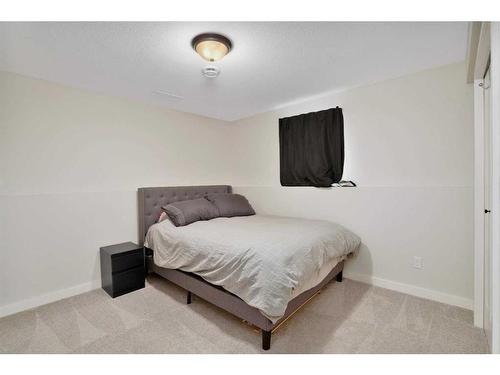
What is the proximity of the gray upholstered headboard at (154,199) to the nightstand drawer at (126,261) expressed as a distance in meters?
0.38

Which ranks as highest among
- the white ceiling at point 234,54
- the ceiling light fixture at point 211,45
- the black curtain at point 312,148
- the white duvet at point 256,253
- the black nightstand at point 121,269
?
the white ceiling at point 234,54

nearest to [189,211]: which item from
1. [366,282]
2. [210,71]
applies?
[210,71]

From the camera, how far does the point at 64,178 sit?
241cm

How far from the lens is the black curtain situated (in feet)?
9.31

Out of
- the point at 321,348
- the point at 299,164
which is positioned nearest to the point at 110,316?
the point at 321,348

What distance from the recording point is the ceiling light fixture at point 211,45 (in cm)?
162

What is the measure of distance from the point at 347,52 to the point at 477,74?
1.03m

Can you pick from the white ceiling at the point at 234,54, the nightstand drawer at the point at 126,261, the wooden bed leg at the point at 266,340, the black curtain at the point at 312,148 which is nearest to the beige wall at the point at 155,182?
the black curtain at the point at 312,148

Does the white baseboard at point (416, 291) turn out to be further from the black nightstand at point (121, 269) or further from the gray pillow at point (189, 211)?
the black nightstand at point (121, 269)

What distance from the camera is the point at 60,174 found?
2.39m

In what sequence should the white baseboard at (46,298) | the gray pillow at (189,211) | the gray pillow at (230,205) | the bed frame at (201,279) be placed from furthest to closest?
the gray pillow at (230,205), the gray pillow at (189,211), the white baseboard at (46,298), the bed frame at (201,279)

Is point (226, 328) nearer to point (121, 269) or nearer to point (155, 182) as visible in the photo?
point (121, 269)

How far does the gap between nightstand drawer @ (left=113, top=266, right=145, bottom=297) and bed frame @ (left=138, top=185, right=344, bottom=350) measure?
0.19 meters
